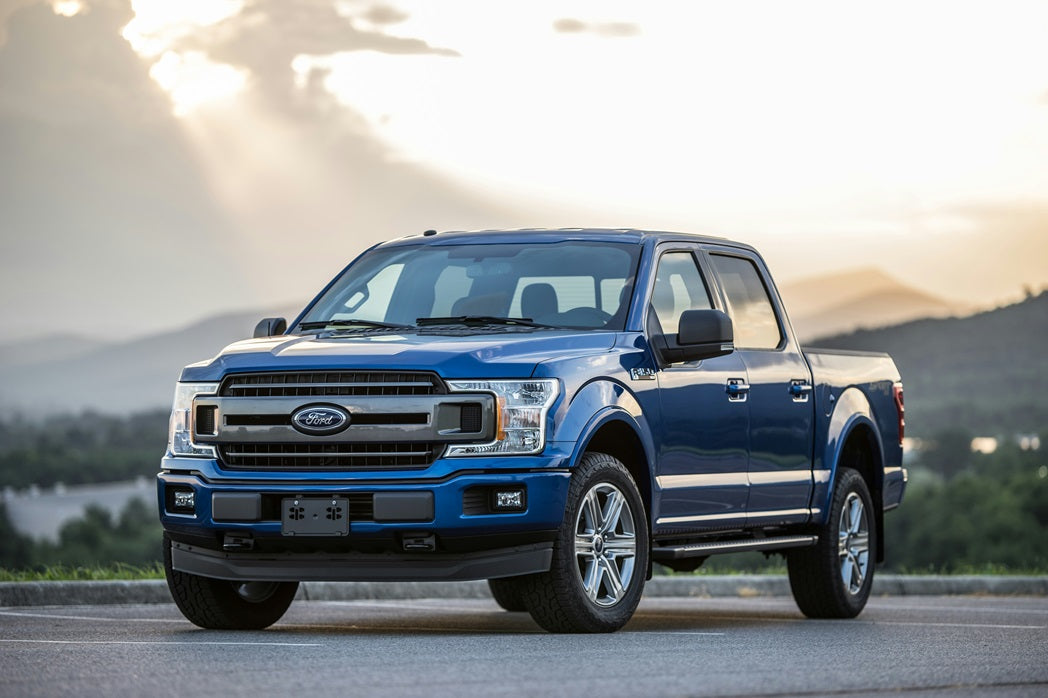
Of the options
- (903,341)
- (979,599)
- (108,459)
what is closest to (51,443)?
(108,459)

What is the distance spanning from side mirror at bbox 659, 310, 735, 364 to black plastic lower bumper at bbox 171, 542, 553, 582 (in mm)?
1577

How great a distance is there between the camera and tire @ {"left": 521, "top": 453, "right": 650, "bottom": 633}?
8.38m

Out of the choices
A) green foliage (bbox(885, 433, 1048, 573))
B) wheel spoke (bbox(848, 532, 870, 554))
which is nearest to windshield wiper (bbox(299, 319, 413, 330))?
wheel spoke (bbox(848, 532, 870, 554))

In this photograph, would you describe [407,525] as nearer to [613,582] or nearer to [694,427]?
[613,582]

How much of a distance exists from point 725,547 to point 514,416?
218 centimetres

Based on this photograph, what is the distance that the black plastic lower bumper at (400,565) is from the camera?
8.27 meters

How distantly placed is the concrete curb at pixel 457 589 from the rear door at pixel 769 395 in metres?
3.75

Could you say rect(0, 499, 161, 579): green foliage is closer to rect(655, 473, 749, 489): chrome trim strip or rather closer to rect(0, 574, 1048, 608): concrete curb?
rect(0, 574, 1048, 608): concrete curb

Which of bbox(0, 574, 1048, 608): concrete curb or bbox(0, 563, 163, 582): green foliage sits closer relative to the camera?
bbox(0, 574, 1048, 608): concrete curb

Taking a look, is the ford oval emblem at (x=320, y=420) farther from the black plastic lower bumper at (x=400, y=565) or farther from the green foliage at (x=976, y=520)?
the green foliage at (x=976, y=520)

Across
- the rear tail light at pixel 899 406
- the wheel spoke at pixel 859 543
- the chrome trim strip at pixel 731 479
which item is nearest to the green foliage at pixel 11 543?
the rear tail light at pixel 899 406

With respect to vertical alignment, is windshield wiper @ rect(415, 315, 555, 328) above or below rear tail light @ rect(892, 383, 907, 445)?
above

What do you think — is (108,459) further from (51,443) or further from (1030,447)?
(1030,447)

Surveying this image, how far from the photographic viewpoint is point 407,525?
8.14 metres
